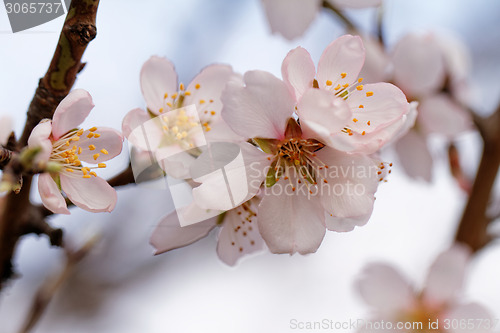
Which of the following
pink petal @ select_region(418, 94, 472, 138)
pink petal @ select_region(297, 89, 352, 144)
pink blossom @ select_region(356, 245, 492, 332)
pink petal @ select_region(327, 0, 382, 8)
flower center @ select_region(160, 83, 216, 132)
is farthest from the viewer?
pink petal @ select_region(418, 94, 472, 138)

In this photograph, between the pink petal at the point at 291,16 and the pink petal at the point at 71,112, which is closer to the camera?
the pink petal at the point at 71,112

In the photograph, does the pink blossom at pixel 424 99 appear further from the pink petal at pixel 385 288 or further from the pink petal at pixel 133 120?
the pink petal at pixel 133 120

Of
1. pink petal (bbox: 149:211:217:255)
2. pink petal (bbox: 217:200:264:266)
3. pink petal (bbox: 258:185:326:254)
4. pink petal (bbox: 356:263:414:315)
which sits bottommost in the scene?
pink petal (bbox: 356:263:414:315)

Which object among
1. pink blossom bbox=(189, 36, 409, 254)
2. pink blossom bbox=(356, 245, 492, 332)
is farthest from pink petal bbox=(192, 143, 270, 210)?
pink blossom bbox=(356, 245, 492, 332)

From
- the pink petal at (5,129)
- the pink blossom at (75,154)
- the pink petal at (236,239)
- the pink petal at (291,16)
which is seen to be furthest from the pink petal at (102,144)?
the pink petal at (291,16)

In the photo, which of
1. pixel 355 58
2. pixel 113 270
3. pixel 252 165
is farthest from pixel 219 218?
pixel 113 270

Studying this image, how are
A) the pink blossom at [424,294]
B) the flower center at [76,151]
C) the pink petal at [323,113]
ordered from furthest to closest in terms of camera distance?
the pink blossom at [424,294] < the flower center at [76,151] < the pink petal at [323,113]

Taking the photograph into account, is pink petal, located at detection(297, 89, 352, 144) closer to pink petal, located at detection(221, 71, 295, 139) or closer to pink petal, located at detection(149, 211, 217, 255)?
pink petal, located at detection(221, 71, 295, 139)

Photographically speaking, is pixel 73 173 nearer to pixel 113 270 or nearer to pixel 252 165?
pixel 252 165
